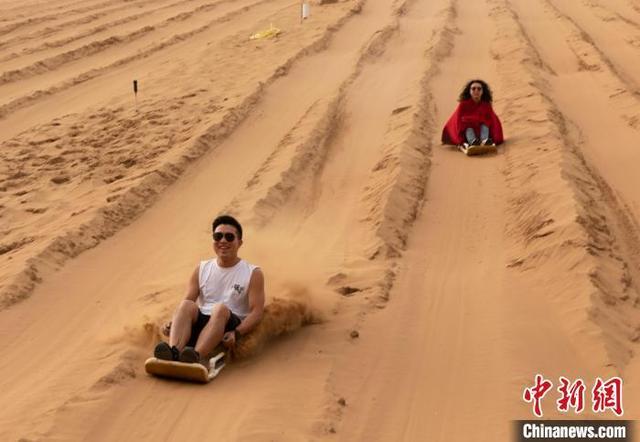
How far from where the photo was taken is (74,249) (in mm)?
9008

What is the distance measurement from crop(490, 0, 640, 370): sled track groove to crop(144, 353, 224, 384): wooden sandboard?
8.93 ft

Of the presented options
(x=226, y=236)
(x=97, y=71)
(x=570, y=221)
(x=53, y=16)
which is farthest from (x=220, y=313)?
(x=53, y=16)

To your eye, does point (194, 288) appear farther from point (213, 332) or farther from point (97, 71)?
point (97, 71)

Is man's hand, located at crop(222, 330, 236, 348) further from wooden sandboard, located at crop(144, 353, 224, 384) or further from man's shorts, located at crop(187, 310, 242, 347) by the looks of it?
wooden sandboard, located at crop(144, 353, 224, 384)

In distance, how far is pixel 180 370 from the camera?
6141 mm

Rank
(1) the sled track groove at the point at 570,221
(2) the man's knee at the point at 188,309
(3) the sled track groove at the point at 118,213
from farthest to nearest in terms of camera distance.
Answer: (3) the sled track groove at the point at 118,213 → (1) the sled track groove at the point at 570,221 → (2) the man's knee at the point at 188,309

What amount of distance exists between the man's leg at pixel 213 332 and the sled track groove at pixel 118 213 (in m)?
2.26

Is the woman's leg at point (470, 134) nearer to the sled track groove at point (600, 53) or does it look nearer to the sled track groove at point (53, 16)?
the sled track groove at point (600, 53)

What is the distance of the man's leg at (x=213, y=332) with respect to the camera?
20.9 feet

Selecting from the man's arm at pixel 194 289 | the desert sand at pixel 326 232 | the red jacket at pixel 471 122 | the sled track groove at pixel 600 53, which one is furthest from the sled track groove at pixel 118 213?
the sled track groove at pixel 600 53

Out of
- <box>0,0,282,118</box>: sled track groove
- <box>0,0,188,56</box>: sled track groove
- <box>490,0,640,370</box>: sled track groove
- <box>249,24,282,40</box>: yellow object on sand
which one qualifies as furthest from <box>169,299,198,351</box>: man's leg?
<box>249,24,282,40</box>: yellow object on sand

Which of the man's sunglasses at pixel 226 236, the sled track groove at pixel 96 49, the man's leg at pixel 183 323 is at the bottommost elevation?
the sled track groove at pixel 96 49

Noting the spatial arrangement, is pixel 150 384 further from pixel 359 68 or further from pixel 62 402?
pixel 359 68

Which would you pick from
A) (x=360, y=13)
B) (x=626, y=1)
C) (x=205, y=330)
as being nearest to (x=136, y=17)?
(x=360, y=13)
